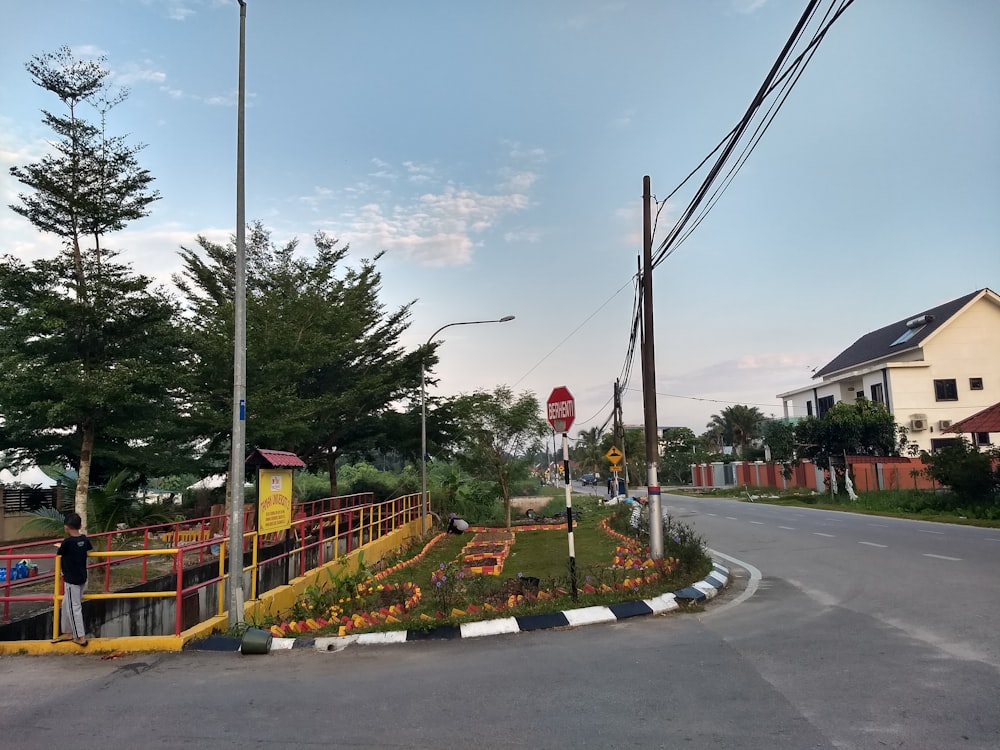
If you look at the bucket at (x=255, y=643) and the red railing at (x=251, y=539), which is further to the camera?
the red railing at (x=251, y=539)

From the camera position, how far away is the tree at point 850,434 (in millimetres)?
39906

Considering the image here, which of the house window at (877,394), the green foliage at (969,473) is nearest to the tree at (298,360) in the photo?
the green foliage at (969,473)

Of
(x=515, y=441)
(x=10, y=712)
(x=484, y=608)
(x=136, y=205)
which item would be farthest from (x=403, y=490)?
(x=10, y=712)

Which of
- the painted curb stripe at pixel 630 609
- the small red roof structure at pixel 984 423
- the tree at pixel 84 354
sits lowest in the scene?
the painted curb stripe at pixel 630 609

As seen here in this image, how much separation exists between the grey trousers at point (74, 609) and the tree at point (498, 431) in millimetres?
18877

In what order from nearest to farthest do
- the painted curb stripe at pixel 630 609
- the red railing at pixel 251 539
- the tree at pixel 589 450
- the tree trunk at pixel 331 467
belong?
1. the painted curb stripe at pixel 630 609
2. the red railing at pixel 251 539
3. the tree trunk at pixel 331 467
4. the tree at pixel 589 450

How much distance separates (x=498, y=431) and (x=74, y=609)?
19.6 m

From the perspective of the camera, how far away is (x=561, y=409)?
10.0 metres

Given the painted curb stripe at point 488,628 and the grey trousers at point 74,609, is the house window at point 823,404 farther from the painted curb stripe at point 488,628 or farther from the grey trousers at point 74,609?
the grey trousers at point 74,609

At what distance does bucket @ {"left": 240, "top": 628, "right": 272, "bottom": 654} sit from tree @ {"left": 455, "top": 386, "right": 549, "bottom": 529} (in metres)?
18.6

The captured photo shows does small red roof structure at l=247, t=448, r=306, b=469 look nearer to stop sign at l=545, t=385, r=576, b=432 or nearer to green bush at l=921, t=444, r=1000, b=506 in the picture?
stop sign at l=545, t=385, r=576, b=432

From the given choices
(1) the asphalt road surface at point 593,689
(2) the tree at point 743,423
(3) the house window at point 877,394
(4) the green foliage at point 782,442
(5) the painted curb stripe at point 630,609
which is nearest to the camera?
(1) the asphalt road surface at point 593,689

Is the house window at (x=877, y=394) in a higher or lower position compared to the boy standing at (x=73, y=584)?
higher

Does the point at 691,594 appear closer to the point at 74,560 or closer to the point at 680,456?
the point at 74,560
